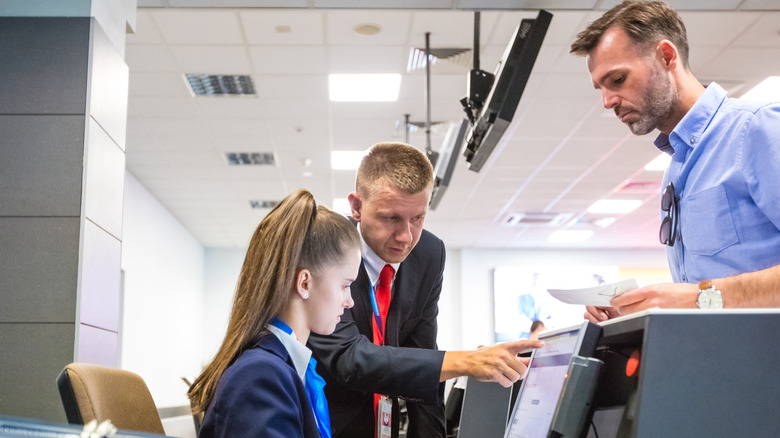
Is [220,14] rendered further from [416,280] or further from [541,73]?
[416,280]

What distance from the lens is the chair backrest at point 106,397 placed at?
1.20 m

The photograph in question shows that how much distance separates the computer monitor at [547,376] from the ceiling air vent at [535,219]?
27.4 ft

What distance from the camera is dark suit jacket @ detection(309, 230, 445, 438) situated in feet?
4.64

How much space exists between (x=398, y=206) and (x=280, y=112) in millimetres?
4310

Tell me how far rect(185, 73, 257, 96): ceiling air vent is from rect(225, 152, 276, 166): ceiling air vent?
1.49 metres

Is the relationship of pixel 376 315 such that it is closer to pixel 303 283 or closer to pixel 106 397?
pixel 303 283

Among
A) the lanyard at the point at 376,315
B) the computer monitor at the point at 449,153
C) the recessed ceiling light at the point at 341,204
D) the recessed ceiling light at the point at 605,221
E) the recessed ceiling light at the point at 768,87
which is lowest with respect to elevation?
the lanyard at the point at 376,315

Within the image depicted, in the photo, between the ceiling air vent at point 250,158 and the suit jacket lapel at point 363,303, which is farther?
the ceiling air vent at point 250,158

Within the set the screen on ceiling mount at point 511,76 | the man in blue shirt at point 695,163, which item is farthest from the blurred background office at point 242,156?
the man in blue shirt at point 695,163

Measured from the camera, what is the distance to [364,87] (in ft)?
17.7

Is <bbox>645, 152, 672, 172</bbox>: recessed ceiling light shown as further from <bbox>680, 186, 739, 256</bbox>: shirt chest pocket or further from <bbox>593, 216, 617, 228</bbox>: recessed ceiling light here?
<bbox>680, 186, 739, 256</bbox>: shirt chest pocket

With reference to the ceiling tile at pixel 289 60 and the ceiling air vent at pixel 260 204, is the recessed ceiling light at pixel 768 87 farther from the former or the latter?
the ceiling air vent at pixel 260 204

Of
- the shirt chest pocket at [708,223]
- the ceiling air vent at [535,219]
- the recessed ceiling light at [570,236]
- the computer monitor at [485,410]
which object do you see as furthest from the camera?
the recessed ceiling light at [570,236]

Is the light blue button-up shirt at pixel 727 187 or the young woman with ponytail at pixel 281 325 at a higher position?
the light blue button-up shirt at pixel 727 187
